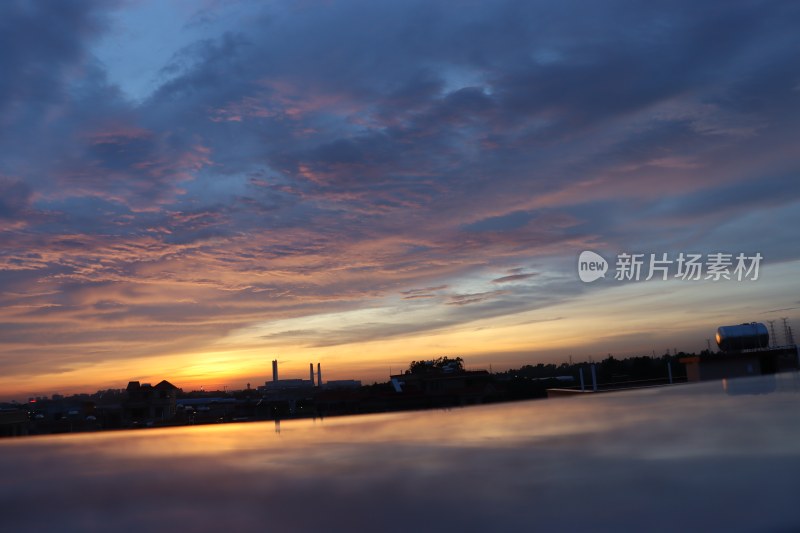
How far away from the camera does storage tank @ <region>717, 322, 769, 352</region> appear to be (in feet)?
112

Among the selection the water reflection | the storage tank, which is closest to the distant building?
the water reflection

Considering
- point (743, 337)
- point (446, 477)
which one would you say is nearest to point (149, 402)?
point (446, 477)

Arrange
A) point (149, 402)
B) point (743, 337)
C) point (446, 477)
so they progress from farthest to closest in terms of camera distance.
Result: point (743, 337) < point (149, 402) < point (446, 477)

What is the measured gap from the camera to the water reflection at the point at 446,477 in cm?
445

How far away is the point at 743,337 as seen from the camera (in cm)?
3438

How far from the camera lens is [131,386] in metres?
42.8

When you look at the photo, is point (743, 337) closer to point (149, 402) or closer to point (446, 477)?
point (149, 402)

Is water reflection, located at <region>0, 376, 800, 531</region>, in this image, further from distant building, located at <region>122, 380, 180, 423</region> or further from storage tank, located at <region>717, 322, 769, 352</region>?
storage tank, located at <region>717, 322, 769, 352</region>

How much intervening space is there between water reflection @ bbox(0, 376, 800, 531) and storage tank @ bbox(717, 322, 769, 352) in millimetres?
28338

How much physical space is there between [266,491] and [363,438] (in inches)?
127

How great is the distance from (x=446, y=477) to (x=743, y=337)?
114 feet

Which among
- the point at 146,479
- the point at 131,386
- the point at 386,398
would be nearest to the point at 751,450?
the point at 146,479

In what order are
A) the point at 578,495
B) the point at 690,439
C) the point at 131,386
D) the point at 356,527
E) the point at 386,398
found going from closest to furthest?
the point at 356,527 → the point at 578,495 → the point at 690,439 → the point at 386,398 → the point at 131,386

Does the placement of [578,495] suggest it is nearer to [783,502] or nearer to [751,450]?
[783,502]
